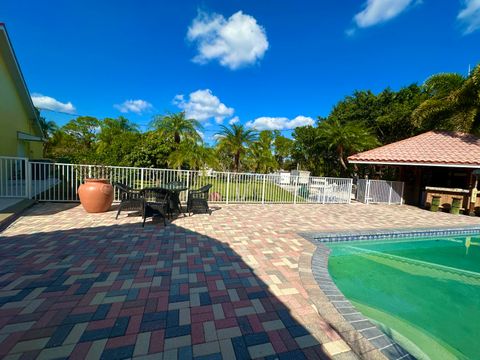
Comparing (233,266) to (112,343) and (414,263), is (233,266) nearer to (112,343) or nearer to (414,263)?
(112,343)

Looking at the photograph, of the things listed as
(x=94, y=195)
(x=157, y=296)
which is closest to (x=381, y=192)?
(x=157, y=296)

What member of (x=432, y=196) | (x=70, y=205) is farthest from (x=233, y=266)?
(x=432, y=196)

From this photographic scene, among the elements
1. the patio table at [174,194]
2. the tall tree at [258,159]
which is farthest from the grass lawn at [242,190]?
the tall tree at [258,159]

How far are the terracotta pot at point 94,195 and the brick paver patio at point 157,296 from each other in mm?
1238

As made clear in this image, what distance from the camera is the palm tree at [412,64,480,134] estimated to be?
408 inches

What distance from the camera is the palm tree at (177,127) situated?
1590 cm

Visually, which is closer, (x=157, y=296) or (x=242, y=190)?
(x=157, y=296)

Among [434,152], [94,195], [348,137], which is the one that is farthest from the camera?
[348,137]

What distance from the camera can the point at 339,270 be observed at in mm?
4523

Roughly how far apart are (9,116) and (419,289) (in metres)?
17.5

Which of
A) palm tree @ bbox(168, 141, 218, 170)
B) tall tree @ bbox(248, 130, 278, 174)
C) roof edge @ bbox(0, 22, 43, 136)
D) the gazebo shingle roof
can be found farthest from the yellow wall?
the gazebo shingle roof

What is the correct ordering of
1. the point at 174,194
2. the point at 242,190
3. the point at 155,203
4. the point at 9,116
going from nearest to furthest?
1. the point at 155,203
2. the point at 174,194
3. the point at 242,190
4. the point at 9,116

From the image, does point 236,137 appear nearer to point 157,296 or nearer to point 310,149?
point 310,149

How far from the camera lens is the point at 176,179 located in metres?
8.87
